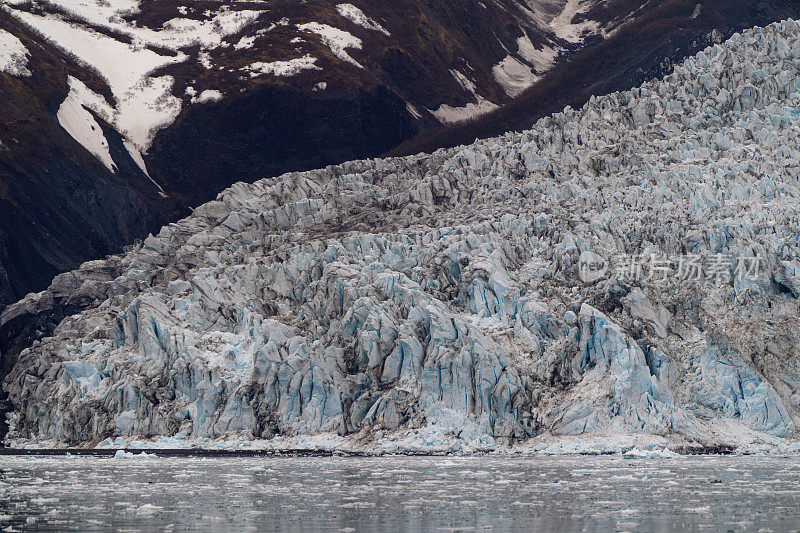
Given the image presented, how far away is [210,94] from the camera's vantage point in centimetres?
11881

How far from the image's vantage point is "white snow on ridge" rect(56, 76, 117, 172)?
102 metres

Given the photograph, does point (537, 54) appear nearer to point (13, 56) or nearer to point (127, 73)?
point (127, 73)

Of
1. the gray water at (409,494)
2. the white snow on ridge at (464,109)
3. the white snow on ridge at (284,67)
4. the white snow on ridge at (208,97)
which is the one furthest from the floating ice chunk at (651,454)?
the white snow on ridge at (464,109)

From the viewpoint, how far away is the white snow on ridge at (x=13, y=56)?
336 feet

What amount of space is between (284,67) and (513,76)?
50.7 meters

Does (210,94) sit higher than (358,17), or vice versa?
(358,17)

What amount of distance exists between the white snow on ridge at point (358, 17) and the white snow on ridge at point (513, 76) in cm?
2200

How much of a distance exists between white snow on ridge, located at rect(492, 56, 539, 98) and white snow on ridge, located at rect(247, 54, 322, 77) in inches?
1496

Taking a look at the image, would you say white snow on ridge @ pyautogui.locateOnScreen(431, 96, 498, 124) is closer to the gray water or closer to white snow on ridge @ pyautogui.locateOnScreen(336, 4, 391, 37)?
white snow on ridge @ pyautogui.locateOnScreen(336, 4, 391, 37)

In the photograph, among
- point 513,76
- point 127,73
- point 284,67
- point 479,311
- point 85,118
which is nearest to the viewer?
point 479,311

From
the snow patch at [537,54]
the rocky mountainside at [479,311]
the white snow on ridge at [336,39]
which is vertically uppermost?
the snow patch at [537,54]

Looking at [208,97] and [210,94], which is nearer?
[208,97]

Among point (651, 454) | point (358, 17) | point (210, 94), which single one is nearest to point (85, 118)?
point (210, 94)

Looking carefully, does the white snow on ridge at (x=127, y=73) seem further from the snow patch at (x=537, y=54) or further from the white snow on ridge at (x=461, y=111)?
the snow patch at (x=537, y=54)
